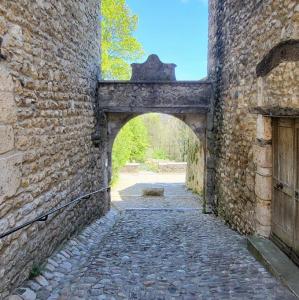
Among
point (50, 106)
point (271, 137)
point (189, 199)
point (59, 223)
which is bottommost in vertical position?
point (189, 199)

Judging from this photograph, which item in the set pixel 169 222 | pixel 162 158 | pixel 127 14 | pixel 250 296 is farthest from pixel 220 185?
pixel 162 158

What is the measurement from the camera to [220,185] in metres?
6.86

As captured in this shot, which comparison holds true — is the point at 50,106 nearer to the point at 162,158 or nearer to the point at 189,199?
the point at 189,199

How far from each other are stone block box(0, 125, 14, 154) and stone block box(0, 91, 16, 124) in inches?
2.3

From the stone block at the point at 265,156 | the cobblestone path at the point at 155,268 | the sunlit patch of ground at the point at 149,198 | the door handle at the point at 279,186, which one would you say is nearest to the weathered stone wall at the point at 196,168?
the sunlit patch of ground at the point at 149,198

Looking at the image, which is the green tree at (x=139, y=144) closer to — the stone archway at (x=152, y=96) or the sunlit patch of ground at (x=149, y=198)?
the sunlit patch of ground at (x=149, y=198)

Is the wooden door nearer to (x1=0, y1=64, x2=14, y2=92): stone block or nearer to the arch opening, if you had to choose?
(x1=0, y1=64, x2=14, y2=92): stone block

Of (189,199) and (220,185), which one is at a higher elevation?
(220,185)

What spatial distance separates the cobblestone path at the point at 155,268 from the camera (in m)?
3.28

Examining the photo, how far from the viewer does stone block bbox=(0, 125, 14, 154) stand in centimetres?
285

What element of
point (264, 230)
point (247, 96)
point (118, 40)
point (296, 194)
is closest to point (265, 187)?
point (264, 230)

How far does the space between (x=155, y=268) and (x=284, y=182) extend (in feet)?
5.71

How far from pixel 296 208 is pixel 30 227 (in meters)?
2.69

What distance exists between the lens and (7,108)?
293 cm
